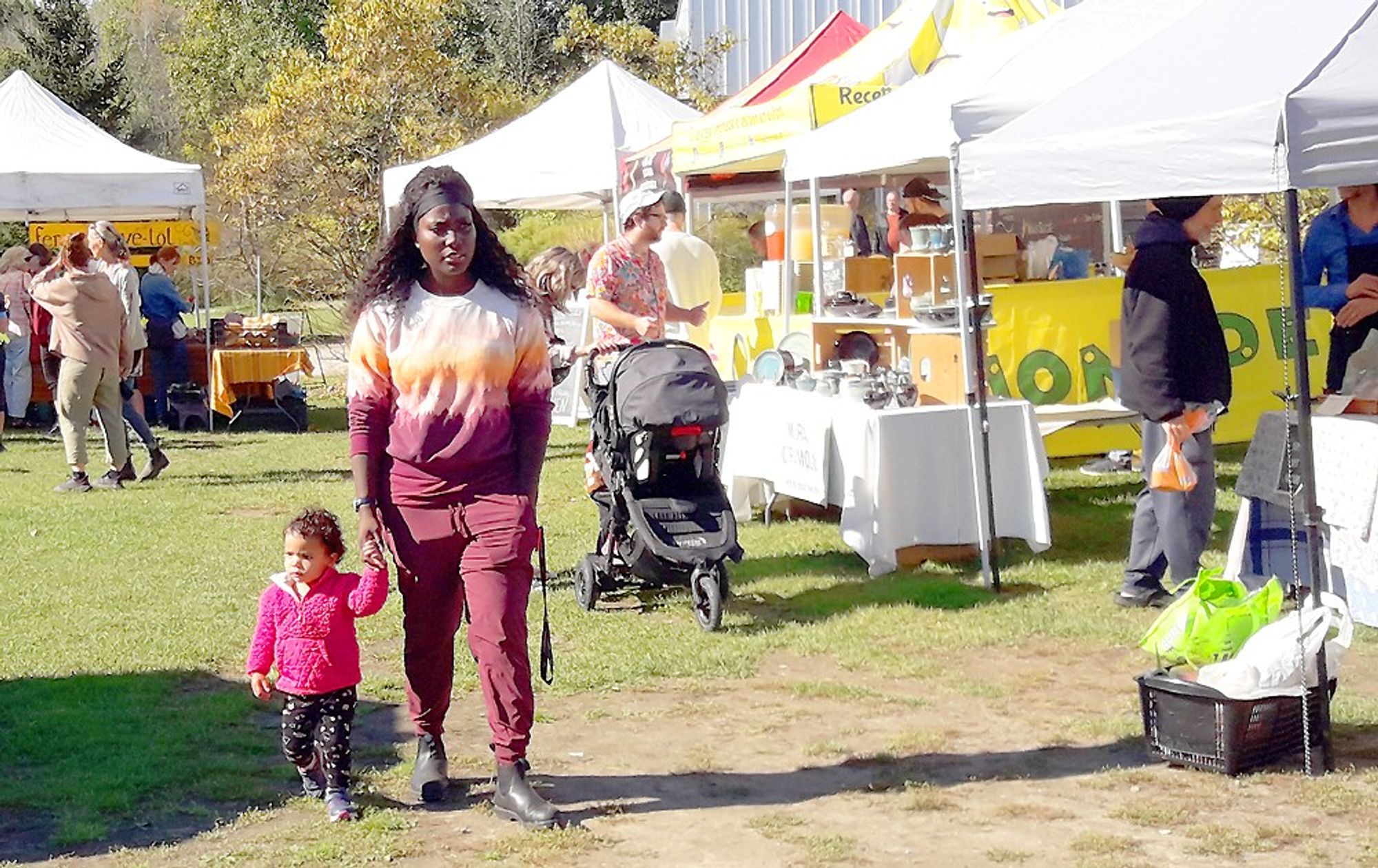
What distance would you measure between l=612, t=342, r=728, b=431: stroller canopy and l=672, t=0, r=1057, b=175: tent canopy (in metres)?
4.48

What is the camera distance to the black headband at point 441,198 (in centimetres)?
500

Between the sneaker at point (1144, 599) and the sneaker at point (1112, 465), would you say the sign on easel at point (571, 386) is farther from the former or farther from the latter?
the sneaker at point (1144, 599)

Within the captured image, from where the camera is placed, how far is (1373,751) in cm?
558

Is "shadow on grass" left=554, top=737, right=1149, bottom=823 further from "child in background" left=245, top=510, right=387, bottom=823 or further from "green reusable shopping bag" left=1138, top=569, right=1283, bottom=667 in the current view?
"child in background" left=245, top=510, right=387, bottom=823

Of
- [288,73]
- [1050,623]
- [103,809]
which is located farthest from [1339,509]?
[288,73]

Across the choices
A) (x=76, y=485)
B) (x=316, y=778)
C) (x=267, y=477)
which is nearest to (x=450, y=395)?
(x=316, y=778)

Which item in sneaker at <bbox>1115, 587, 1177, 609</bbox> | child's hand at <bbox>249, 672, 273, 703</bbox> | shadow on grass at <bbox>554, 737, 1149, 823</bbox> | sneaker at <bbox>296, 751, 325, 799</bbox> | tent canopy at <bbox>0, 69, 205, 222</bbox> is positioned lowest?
shadow on grass at <bbox>554, 737, 1149, 823</bbox>

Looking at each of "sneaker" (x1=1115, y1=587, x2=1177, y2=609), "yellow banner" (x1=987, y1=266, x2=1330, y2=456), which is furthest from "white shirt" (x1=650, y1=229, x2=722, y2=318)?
"sneaker" (x1=1115, y1=587, x2=1177, y2=609)

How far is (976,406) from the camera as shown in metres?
8.52

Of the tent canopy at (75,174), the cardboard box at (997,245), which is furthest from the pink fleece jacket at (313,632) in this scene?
the tent canopy at (75,174)

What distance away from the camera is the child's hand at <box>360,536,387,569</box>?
4.95 meters

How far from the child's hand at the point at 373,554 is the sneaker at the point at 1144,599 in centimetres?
404

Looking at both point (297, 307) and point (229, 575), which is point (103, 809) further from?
point (297, 307)

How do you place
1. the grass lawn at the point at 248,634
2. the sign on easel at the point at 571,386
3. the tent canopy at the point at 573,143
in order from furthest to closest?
the sign on easel at the point at 571,386 < the tent canopy at the point at 573,143 < the grass lawn at the point at 248,634
